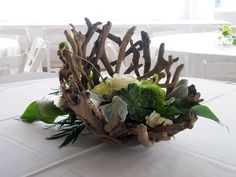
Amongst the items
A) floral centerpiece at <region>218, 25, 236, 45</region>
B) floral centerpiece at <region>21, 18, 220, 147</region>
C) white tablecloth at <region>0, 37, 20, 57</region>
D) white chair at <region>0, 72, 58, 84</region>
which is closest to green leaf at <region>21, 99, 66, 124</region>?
floral centerpiece at <region>21, 18, 220, 147</region>

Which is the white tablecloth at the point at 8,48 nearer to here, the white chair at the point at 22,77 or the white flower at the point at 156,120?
the white chair at the point at 22,77

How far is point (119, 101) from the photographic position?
567mm

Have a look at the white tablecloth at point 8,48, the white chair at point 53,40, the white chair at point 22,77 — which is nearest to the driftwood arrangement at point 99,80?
the white chair at point 22,77

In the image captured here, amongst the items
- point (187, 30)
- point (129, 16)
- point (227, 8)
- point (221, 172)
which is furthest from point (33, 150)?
point (227, 8)

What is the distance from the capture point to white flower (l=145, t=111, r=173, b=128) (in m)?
0.59

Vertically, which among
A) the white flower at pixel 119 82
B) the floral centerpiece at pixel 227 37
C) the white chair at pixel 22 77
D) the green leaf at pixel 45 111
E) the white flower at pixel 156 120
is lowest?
the white chair at pixel 22 77

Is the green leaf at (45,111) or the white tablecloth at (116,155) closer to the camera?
the white tablecloth at (116,155)

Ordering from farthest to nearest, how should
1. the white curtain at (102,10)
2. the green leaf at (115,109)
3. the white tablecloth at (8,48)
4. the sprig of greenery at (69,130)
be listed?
the white curtain at (102,10) < the white tablecloth at (8,48) < the sprig of greenery at (69,130) < the green leaf at (115,109)

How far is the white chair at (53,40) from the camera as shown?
143 inches

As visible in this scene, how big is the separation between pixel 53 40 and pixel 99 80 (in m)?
3.79

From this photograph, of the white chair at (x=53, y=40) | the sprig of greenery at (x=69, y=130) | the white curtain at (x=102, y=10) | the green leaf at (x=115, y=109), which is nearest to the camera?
Answer: the green leaf at (x=115, y=109)

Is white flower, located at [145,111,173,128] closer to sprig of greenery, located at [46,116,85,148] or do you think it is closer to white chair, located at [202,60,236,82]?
sprig of greenery, located at [46,116,85,148]

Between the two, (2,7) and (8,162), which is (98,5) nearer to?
(2,7)

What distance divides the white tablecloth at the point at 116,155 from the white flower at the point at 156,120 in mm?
74
